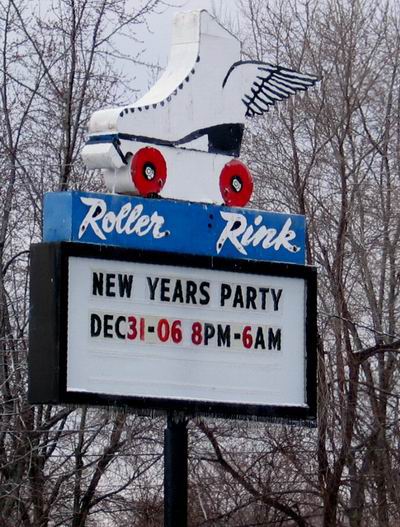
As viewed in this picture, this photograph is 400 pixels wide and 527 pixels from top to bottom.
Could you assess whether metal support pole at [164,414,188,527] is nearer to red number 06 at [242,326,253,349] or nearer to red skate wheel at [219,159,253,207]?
red number 06 at [242,326,253,349]

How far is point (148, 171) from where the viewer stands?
32.4 ft

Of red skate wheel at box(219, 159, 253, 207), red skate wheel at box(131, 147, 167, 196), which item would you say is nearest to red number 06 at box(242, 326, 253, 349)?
red skate wheel at box(219, 159, 253, 207)

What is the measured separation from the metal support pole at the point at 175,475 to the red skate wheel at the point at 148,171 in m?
1.57

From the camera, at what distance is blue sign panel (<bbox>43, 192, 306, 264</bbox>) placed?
30.3 feet

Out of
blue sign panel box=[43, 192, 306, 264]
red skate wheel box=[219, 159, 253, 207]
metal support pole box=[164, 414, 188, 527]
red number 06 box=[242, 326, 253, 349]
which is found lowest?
metal support pole box=[164, 414, 188, 527]

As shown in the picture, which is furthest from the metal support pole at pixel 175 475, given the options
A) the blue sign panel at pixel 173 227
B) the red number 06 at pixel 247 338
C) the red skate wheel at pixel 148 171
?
the red skate wheel at pixel 148 171

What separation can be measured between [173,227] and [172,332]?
699mm

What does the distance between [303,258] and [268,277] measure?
0.38 m

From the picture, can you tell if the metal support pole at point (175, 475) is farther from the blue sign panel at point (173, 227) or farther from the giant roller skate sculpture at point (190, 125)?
the giant roller skate sculpture at point (190, 125)

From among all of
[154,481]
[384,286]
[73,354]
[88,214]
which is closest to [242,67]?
[88,214]

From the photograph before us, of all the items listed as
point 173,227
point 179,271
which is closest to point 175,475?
point 179,271

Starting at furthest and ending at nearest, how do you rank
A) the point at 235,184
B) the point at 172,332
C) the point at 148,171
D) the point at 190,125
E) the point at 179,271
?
the point at 235,184, the point at 190,125, the point at 148,171, the point at 179,271, the point at 172,332

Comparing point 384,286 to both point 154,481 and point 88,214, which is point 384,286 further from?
point 88,214

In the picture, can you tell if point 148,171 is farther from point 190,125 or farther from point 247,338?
point 247,338
